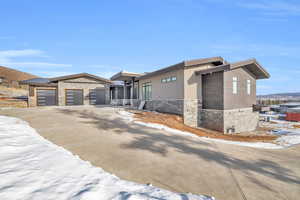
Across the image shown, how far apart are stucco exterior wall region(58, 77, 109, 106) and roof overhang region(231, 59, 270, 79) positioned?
50.0 ft

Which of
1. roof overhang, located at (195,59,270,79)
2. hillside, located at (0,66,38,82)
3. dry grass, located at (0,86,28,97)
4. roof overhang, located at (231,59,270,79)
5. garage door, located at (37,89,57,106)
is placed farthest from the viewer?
hillside, located at (0,66,38,82)

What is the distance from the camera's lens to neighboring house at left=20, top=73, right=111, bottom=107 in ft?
47.7

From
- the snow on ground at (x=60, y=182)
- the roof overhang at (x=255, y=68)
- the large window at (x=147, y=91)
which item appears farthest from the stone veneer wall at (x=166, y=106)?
the snow on ground at (x=60, y=182)

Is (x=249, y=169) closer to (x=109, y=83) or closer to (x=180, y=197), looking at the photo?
(x=180, y=197)

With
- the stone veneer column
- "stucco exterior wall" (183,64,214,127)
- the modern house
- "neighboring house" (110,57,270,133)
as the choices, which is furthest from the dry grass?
"stucco exterior wall" (183,64,214,127)

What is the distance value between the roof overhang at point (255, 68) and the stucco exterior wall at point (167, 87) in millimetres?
4019

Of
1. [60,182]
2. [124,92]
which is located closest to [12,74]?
[124,92]

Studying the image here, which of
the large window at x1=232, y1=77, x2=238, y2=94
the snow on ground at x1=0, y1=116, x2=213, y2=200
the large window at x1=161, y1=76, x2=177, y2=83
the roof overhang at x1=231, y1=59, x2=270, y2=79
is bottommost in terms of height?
the snow on ground at x1=0, y1=116, x2=213, y2=200

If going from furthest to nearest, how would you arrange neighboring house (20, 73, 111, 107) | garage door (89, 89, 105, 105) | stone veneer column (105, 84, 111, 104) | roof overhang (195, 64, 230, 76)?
stone veneer column (105, 84, 111, 104) < garage door (89, 89, 105, 105) < neighboring house (20, 73, 111, 107) < roof overhang (195, 64, 230, 76)

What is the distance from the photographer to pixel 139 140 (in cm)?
478

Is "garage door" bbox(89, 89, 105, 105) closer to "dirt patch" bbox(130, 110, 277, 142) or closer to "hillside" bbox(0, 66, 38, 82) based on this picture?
"dirt patch" bbox(130, 110, 277, 142)

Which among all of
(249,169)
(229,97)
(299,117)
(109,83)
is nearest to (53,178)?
(249,169)

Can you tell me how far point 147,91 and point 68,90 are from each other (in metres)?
9.75

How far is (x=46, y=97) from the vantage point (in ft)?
49.9
